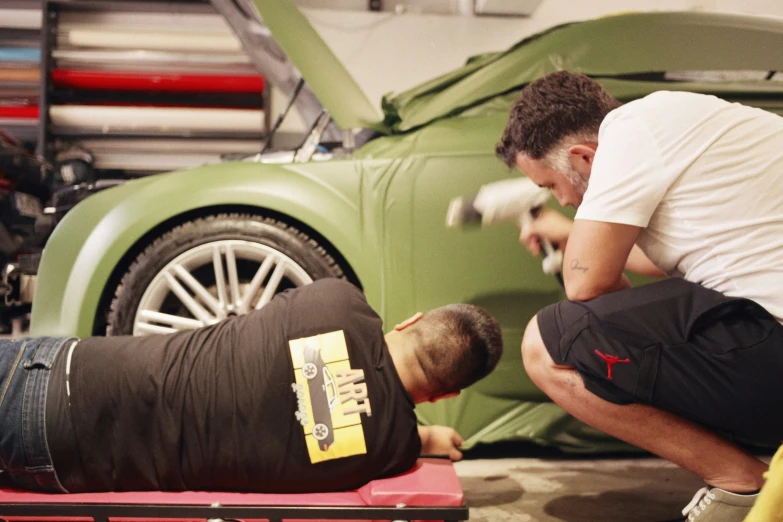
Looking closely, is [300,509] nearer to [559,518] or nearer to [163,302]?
[559,518]

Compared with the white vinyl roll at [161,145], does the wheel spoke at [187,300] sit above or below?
below

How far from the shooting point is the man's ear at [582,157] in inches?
47.9

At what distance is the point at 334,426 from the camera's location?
1041 mm

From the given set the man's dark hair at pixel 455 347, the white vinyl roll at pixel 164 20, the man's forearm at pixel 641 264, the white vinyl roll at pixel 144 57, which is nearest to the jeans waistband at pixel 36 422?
the man's dark hair at pixel 455 347

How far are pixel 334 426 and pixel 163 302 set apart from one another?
0.94 m

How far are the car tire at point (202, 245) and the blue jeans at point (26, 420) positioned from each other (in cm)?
60

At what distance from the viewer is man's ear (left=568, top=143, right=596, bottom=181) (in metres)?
1.22

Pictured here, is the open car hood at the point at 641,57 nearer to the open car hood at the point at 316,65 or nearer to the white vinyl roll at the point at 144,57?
the open car hood at the point at 316,65

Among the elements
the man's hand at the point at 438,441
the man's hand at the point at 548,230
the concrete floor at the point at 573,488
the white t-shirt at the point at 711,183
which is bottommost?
the concrete floor at the point at 573,488

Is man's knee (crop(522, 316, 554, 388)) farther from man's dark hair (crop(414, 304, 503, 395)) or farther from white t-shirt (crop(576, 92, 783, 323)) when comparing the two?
white t-shirt (crop(576, 92, 783, 323))

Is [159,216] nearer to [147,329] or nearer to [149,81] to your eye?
[147,329]

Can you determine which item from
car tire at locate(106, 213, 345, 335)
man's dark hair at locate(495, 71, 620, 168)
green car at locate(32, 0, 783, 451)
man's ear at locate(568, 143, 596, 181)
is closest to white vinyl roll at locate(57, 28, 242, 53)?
green car at locate(32, 0, 783, 451)

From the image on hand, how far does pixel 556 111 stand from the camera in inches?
49.4

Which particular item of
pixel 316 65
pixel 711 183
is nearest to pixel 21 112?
pixel 316 65
